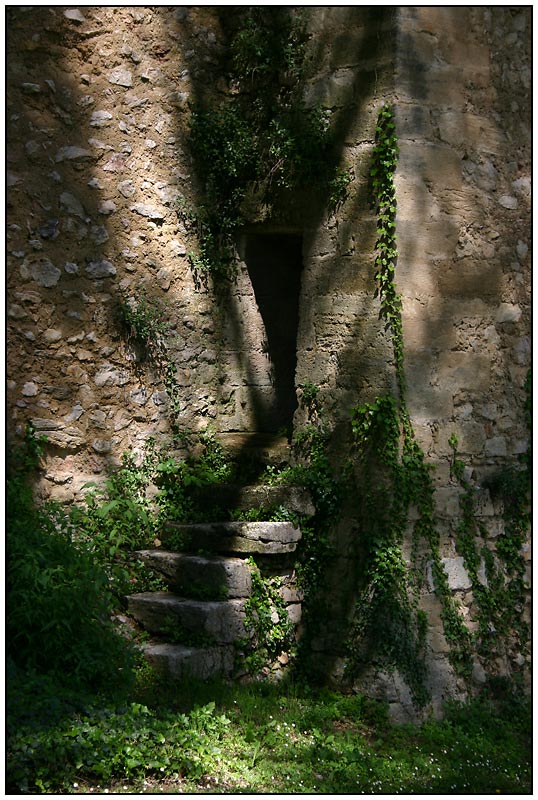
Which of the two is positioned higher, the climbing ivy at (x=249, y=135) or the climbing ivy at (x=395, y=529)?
the climbing ivy at (x=249, y=135)

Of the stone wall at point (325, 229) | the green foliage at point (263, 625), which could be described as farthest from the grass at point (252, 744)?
the stone wall at point (325, 229)

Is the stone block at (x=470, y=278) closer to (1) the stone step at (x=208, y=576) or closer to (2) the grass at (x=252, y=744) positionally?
(1) the stone step at (x=208, y=576)

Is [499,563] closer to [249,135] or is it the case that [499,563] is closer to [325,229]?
[325,229]

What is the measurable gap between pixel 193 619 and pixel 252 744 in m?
1.06

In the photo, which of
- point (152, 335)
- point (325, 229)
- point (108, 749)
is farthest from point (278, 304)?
point (108, 749)

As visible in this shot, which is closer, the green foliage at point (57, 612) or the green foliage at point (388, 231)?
the green foliage at point (57, 612)

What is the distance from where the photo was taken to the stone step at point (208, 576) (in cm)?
650

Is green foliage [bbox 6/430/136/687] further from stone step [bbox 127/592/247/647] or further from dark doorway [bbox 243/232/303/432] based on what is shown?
dark doorway [bbox 243/232/303/432]

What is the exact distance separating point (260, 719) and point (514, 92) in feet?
16.4

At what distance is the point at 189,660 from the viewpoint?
614 cm

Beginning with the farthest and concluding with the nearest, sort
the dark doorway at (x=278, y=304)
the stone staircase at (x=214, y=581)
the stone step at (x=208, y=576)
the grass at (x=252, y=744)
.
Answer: the dark doorway at (x=278, y=304)
the stone step at (x=208, y=576)
the stone staircase at (x=214, y=581)
the grass at (x=252, y=744)

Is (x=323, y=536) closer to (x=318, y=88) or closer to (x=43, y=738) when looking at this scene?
(x=43, y=738)

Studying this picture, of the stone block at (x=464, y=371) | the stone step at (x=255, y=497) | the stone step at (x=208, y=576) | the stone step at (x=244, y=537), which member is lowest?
the stone step at (x=208, y=576)

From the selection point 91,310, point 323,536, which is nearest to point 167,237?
point 91,310
